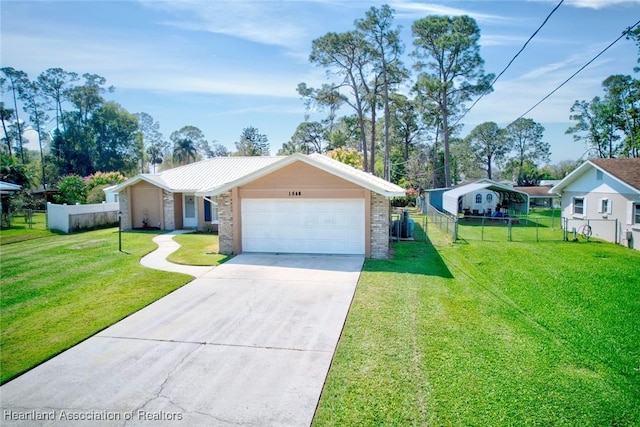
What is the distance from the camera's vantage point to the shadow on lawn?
1105cm

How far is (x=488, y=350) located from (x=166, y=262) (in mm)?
10202

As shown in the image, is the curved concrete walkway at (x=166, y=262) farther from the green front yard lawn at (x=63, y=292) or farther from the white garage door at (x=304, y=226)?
the white garage door at (x=304, y=226)

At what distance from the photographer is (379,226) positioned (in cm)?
1260

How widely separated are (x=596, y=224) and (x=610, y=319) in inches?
544

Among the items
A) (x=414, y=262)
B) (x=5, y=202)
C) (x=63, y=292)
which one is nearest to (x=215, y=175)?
(x=63, y=292)

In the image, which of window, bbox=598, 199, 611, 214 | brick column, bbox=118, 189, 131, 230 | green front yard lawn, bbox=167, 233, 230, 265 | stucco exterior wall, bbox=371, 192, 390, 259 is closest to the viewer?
green front yard lawn, bbox=167, 233, 230, 265

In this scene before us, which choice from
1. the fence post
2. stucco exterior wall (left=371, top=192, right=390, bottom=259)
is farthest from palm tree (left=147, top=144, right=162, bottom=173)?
stucco exterior wall (left=371, top=192, right=390, bottom=259)

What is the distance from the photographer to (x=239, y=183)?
1322 cm

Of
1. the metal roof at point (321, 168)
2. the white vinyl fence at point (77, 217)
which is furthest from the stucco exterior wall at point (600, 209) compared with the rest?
the white vinyl fence at point (77, 217)

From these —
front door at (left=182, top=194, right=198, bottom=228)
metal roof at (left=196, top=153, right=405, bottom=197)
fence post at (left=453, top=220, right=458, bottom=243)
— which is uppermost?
metal roof at (left=196, top=153, right=405, bottom=197)

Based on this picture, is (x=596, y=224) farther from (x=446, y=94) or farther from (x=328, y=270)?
(x=446, y=94)

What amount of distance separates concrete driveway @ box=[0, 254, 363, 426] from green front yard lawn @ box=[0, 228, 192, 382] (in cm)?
49

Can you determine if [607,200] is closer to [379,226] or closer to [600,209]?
[600,209]

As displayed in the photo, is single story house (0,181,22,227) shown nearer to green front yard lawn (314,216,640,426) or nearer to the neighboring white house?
green front yard lawn (314,216,640,426)
